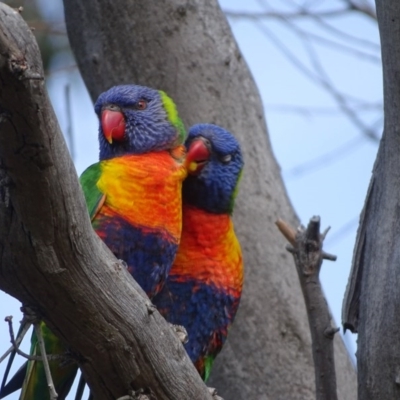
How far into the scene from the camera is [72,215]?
67.1 inches

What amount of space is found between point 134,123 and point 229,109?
1.71ft

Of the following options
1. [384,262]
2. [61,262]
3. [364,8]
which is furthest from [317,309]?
[364,8]

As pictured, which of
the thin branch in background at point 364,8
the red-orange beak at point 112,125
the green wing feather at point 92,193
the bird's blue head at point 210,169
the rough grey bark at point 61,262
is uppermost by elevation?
the thin branch in background at point 364,8

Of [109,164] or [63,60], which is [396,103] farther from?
[63,60]

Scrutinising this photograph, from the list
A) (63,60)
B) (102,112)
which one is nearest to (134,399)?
(102,112)

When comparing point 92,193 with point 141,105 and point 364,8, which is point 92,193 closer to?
point 141,105

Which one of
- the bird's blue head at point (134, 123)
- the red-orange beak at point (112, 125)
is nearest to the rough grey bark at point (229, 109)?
the bird's blue head at point (134, 123)

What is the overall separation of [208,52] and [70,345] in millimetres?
1749

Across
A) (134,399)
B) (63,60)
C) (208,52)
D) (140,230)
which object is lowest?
(134,399)

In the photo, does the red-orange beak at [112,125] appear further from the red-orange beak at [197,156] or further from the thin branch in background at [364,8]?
the thin branch in background at [364,8]

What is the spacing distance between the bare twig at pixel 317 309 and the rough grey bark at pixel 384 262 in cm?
10

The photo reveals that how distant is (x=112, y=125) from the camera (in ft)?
9.60

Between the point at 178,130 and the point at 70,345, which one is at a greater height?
the point at 178,130

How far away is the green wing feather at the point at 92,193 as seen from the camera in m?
2.60
